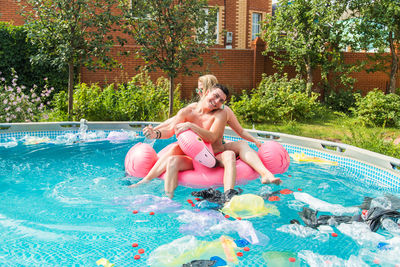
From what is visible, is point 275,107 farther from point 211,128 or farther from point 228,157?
point 228,157

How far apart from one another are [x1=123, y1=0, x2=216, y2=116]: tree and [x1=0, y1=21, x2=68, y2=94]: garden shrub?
139 inches

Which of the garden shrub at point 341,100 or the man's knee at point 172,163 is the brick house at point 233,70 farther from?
Result: the man's knee at point 172,163

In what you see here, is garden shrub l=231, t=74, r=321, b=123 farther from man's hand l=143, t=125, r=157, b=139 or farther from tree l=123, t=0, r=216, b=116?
man's hand l=143, t=125, r=157, b=139

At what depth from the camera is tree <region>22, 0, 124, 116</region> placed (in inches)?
315

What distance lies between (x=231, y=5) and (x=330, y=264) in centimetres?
1796

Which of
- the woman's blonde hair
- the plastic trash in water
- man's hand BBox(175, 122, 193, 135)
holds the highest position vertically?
the woman's blonde hair

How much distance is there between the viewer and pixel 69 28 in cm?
823

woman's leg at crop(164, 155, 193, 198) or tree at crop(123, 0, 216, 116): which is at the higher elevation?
tree at crop(123, 0, 216, 116)

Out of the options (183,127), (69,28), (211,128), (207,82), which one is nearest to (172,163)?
(183,127)

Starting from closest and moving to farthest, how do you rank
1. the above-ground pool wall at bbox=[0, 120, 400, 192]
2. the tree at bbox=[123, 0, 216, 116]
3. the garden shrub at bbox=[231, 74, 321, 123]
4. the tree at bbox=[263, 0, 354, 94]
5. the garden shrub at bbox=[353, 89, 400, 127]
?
1. the above-ground pool wall at bbox=[0, 120, 400, 192]
2. the tree at bbox=[123, 0, 216, 116]
3. the garden shrub at bbox=[353, 89, 400, 127]
4. the garden shrub at bbox=[231, 74, 321, 123]
5. the tree at bbox=[263, 0, 354, 94]

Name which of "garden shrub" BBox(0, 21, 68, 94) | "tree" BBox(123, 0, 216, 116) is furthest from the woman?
"garden shrub" BBox(0, 21, 68, 94)

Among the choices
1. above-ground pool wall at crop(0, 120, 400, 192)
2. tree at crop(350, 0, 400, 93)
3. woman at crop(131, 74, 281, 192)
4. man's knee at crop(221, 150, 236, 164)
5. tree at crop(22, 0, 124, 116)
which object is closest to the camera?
man's knee at crop(221, 150, 236, 164)

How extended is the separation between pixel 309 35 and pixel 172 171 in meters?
10.4

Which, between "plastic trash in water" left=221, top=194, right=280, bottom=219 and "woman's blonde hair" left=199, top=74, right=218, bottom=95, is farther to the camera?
"woman's blonde hair" left=199, top=74, right=218, bottom=95
